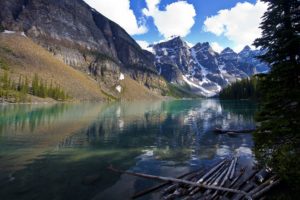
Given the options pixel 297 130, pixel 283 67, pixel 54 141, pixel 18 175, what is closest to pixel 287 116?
pixel 297 130

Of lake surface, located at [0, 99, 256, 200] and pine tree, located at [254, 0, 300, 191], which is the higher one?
pine tree, located at [254, 0, 300, 191]

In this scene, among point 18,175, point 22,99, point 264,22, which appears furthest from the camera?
point 22,99

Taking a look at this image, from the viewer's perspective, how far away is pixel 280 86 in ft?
63.5

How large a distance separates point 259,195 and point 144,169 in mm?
12473

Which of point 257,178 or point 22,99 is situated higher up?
point 22,99

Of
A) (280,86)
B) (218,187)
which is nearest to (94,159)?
(218,187)

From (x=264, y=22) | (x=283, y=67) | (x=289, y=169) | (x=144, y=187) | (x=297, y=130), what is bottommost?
(x=144, y=187)

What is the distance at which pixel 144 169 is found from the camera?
85.1 feet

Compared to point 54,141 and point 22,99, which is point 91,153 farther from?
point 22,99

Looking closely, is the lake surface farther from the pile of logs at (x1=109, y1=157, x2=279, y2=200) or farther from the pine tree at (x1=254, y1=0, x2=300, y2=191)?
the pine tree at (x1=254, y1=0, x2=300, y2=191)

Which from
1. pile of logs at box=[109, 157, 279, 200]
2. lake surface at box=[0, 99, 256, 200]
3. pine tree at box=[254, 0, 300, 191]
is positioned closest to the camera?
pile of logs at box=[109, 157, 279, 200]

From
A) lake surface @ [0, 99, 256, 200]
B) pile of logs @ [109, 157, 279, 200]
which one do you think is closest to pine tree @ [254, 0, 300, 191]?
pile of logs @ [109, 157, 279, 200]

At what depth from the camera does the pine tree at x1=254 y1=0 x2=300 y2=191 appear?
59.8 ft

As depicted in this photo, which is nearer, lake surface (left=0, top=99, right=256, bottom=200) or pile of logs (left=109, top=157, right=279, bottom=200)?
pile of logs (left=109, top=157, right=279, bottom=200)
